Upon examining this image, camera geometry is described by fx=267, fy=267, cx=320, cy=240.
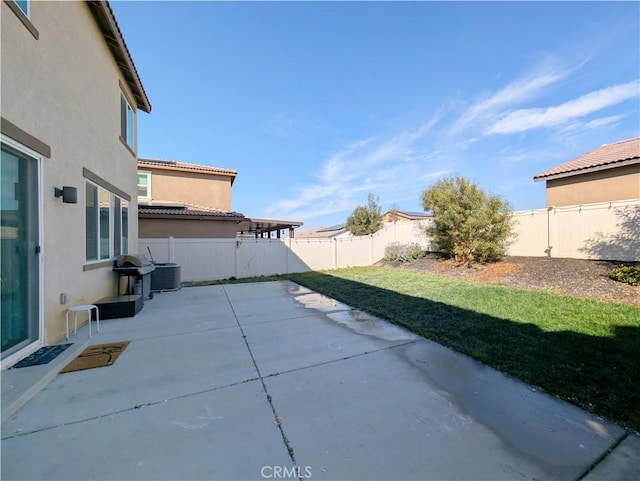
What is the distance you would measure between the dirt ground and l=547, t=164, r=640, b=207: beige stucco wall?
4747 mm

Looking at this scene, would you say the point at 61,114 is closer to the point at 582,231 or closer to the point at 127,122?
the point at 127,122

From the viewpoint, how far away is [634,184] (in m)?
10.5

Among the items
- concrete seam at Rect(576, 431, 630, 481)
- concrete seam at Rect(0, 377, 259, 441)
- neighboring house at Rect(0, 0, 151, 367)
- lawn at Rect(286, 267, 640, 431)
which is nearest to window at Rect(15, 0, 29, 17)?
neighboring house at Rect(0, 0, 151, 367)

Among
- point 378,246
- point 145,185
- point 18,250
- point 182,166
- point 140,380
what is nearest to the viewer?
point 140,380

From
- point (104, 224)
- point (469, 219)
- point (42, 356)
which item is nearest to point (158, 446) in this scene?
point (42, 356)

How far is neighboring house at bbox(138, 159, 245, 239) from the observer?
442 inches

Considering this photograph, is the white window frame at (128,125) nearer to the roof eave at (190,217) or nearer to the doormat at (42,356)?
the roof eave at (190,217)

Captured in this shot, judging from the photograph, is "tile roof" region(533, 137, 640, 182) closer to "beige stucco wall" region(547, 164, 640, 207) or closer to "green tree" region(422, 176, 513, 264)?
"beige stucco wall" region(547, 164, 640, 207)

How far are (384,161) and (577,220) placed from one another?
12812 millimetres

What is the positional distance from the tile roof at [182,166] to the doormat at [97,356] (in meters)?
13.0

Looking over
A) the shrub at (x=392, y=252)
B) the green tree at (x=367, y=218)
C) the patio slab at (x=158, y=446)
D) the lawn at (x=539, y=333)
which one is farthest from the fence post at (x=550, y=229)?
the green tree at (x=367, y=218)

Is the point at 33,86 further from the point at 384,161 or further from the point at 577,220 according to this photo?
the point at 384,161

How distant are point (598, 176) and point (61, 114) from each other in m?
17.6

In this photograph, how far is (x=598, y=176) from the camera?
11500 mm
